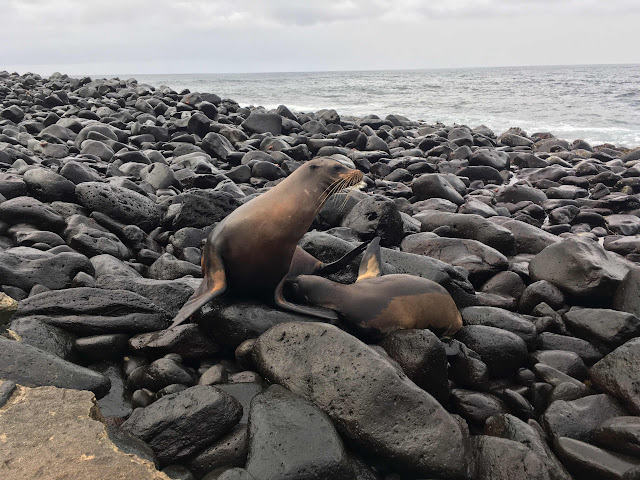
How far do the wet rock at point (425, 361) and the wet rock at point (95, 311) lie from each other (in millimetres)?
1844

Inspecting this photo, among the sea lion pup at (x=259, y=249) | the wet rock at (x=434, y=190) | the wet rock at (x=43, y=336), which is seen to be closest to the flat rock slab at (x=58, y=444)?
the wet rock at (x=43, y=336)

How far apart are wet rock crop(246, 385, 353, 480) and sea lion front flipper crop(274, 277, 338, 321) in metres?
1.00

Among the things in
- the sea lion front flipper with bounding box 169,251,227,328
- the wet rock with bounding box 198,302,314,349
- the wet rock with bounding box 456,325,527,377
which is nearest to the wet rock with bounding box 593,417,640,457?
the wet rock with bounding box 456,325,527,377

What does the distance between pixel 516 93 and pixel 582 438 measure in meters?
43.1

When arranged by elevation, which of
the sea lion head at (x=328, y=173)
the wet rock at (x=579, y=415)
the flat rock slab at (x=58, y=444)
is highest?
the sea lion head at (x=328, y=173)

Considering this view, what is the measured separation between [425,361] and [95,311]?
97.6 inches

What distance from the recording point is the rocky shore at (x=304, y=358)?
2793 millimetres

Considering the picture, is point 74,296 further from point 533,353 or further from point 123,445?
point 533,353

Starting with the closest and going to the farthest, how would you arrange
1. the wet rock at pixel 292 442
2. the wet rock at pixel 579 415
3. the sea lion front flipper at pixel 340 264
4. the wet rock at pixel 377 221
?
the wet rock at pixel 292 442, the wet rock at pixel 579 415, the sea lion front flipper at pixel 340 264, the wet rock at pixel 377 221

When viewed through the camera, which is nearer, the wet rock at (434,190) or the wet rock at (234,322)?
the wet rock at (234,322)

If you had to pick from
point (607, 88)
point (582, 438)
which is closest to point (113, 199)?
point (582, 438)

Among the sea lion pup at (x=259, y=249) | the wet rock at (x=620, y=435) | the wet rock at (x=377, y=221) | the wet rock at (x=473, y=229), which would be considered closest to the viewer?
the wet rock at (x=620, y=435)

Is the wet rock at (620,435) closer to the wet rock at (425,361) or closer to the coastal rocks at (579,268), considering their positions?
the wet rock at (425,361)

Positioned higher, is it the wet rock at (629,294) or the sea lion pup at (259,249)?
the sea lion pup at (259,249)
